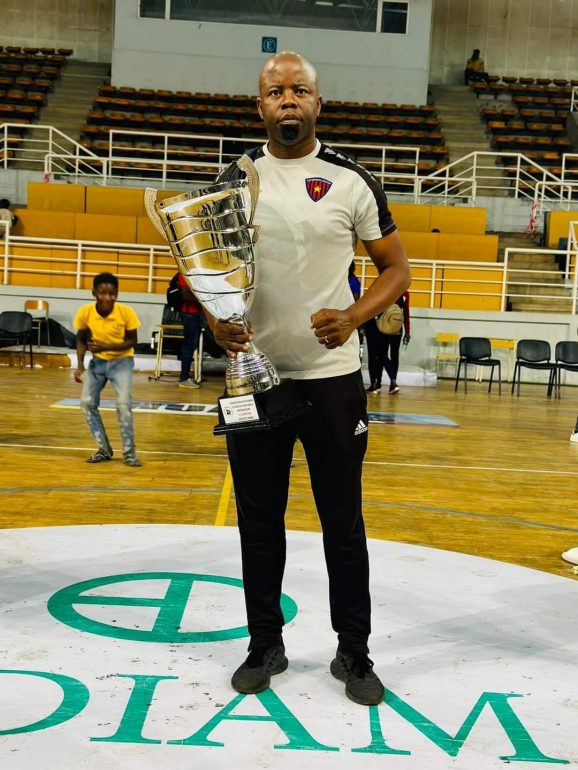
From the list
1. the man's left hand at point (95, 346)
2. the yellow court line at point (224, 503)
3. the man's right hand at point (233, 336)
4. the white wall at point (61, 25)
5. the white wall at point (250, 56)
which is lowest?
the yellow court line at point (224, 503)

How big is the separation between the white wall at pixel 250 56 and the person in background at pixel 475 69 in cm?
237

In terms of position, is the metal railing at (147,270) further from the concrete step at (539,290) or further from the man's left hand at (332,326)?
the man's left hand at (332,326)

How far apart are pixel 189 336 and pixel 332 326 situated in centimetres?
946

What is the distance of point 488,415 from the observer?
33.9ft

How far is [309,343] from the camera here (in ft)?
7.85

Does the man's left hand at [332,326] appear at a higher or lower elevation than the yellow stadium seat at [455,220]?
lower

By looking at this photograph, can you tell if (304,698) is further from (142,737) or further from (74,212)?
(74,212)

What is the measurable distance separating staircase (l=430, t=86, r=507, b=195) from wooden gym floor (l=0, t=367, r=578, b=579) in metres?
11.6

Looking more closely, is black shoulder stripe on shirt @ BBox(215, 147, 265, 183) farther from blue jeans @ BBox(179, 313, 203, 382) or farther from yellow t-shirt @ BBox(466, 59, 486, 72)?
yellow t-shirt @ BBox(466, 59, 486, 72)

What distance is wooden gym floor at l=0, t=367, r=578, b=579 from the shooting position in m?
4.49

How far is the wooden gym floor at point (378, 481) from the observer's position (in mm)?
4492

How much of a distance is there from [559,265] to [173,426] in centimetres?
1054

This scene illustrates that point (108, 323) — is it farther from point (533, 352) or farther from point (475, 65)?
point (475, 65)

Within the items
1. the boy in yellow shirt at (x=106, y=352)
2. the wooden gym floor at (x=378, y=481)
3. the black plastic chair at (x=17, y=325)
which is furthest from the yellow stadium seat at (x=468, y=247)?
the boy in yellow shirt at (x=106, y=352)
